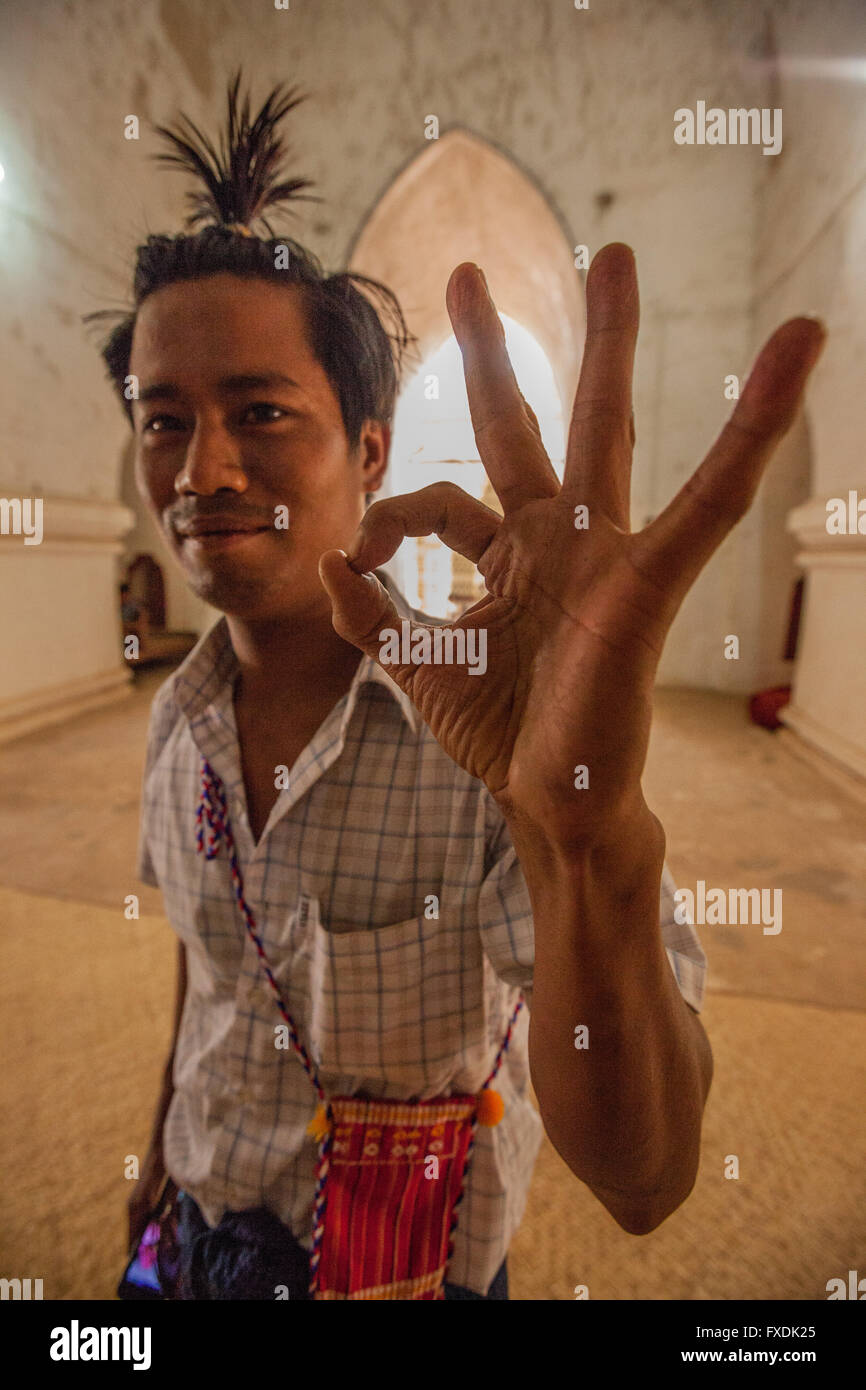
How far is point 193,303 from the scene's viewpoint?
28.3 inches

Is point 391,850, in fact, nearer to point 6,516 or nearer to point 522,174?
point 6,516

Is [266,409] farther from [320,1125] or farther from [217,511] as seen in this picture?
[320,1125]

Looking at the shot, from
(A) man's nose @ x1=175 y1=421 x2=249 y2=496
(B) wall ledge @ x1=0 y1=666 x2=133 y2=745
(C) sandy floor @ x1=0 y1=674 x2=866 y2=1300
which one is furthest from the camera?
(B) wall ledge @ x1=0 y1=666 x2=133 y2=745

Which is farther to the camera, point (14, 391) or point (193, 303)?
point (14, 391)

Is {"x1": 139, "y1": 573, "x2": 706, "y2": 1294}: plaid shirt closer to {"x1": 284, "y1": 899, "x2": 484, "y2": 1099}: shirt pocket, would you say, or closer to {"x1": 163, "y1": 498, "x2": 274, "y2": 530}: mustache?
{"x1": 284, "y1": 899, "x2": 484, "y2": 1099}: shirt pocket

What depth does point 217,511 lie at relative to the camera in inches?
27.3

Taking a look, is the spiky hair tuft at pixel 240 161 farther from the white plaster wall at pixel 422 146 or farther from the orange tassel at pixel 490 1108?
the white plaster wall at pixel 422 146

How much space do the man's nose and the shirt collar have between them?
19cm

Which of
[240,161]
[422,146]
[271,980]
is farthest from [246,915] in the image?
[422,146]

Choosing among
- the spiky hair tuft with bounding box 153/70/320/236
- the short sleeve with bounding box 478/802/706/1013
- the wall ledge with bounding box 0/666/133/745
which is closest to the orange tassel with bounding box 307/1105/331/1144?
the short sleeve with bounding box 478/802/706/1013

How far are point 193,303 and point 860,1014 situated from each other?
6.49ft

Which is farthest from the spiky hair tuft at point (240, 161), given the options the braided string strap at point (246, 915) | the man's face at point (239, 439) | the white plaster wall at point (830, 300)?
the white plaster wall at point (830, 300)

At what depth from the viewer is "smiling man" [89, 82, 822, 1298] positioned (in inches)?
17.7

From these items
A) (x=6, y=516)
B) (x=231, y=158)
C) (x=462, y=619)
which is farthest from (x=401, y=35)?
(x=462, y=619)
